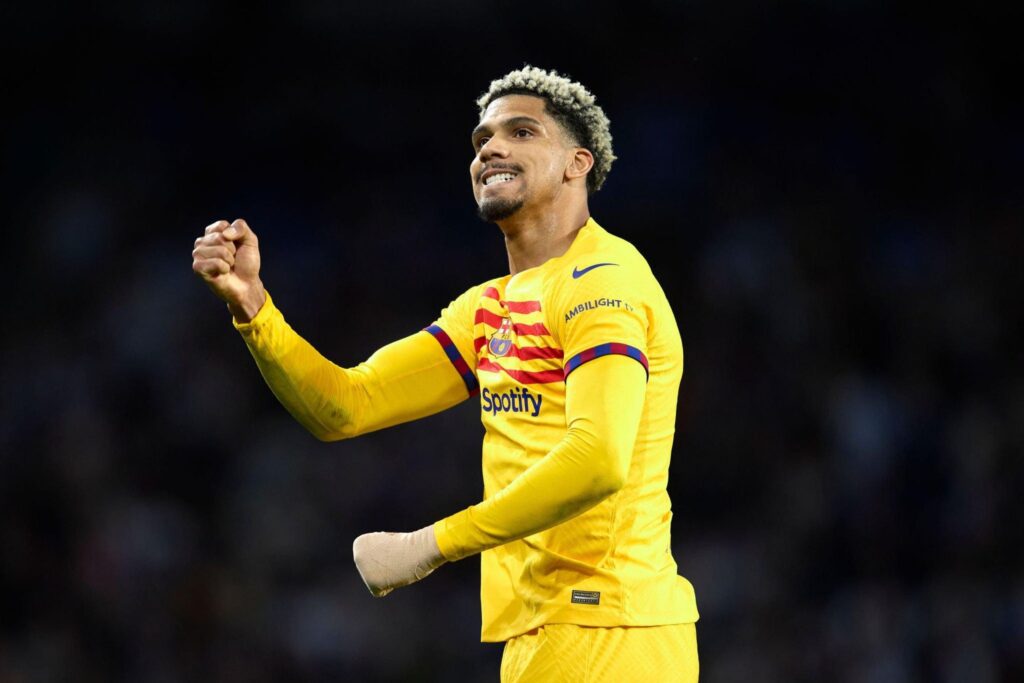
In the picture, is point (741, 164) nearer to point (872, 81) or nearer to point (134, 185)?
point (872, 81)

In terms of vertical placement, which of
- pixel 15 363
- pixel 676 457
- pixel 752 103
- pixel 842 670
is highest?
pixel 752 103

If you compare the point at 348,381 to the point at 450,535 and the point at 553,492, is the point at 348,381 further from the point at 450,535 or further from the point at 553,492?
the point at 553,492

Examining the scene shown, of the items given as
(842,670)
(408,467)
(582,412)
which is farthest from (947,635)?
(582,412)

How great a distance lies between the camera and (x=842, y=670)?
22.5 feet

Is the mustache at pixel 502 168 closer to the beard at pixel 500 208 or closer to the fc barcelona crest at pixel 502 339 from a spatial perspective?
the beard at pixel 500 208

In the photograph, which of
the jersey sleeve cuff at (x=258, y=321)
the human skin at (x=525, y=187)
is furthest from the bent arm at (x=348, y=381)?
the human skin at (x=525, y=187)

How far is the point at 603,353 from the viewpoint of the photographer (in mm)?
3133

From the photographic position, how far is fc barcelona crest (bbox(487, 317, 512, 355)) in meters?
3.50

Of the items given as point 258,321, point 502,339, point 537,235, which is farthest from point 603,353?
point 258,321

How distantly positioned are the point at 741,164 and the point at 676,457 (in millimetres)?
2100

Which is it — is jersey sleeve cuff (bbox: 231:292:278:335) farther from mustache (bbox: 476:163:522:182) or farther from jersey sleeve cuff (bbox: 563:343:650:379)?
jersey sleeve cuff (bbox: 563:343:650:379)

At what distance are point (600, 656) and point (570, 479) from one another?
498 mm

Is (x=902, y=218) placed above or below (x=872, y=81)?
below

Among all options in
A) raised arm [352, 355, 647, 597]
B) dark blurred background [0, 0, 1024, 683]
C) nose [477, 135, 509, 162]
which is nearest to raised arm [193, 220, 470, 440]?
nose [477, 135, 509, 162]
